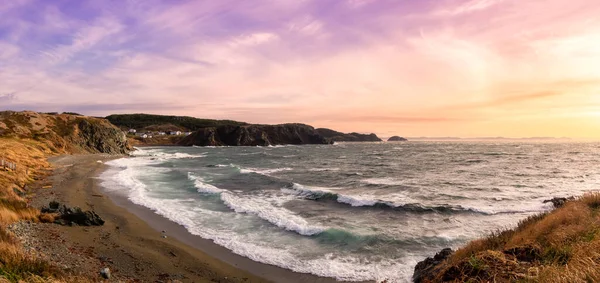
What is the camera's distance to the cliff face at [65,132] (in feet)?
194

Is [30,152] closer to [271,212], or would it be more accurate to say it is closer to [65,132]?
[65,132]

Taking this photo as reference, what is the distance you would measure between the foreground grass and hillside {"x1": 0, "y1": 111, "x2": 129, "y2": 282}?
794 centimetres

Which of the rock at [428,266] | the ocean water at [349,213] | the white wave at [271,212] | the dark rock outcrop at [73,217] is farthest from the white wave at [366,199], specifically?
the dark rock outcrop at [73,217]

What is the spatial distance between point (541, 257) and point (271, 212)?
15138mm

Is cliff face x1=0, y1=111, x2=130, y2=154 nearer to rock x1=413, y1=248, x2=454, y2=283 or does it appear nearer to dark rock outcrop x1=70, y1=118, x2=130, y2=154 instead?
dark rock outcrop x1=70, y1=118, x2=130, y2=154

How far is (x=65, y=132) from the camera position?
69.3 meters

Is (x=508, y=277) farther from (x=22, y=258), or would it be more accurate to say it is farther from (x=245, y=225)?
(x=245, y=225)

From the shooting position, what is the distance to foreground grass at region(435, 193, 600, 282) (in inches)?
195

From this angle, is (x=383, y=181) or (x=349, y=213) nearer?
(x=349, y=213)

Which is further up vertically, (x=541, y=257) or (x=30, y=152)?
(x=541, y=257)

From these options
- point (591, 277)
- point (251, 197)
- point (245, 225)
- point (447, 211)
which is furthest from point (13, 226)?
point (447, 211)

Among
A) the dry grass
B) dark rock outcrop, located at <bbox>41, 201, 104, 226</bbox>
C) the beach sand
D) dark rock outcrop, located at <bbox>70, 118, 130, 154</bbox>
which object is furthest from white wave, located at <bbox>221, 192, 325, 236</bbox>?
dark rock outcrop, located at <bbox>70, 118, 130, 154</bbox>

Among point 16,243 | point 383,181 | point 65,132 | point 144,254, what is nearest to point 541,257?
point 144,254

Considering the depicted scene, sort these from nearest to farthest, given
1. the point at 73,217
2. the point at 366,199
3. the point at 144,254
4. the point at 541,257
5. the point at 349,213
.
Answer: the point at 541,257, the point at 144,254, the point at 73,217, the point at 349,213, the point at 366,199
